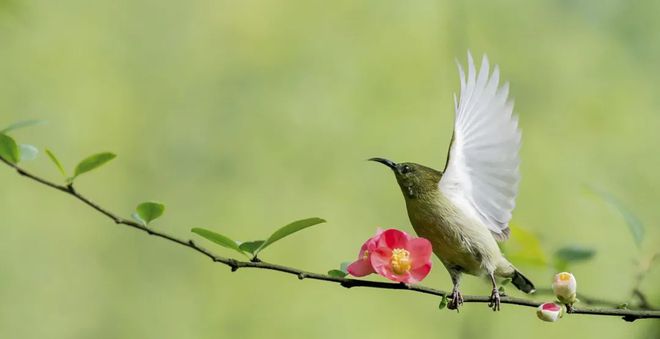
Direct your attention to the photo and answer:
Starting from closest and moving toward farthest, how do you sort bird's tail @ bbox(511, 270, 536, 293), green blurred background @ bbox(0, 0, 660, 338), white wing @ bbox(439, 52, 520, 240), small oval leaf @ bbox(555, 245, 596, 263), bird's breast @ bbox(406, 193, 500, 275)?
white wing @ bbox(439, 52, 520, 240) < bird's breast @ bbox(406, 193, 500, 275) < small oval leaf @ bbox(555, 245, 596, 263) < bird's tail @ bbox(511, 270, 536, 293) < green blurred background @ bbox(0, 0, 660, 338)

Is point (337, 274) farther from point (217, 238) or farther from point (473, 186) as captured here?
point (473, 186)

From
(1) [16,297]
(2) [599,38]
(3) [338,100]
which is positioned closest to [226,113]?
(3) [338,100]

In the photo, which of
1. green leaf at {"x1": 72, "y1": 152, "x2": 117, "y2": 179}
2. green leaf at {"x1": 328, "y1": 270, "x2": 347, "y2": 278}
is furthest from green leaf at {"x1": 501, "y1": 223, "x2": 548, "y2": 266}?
green leaf at {"x1": 72, "y1": 152, "x2": 117, "y2": 179}

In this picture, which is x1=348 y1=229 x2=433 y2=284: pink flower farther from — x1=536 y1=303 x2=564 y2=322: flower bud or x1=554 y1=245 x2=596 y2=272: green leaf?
x1=554 y1=245 x2=596 y2=272: green leaf

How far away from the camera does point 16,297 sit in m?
6.27

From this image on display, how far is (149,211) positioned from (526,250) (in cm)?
100

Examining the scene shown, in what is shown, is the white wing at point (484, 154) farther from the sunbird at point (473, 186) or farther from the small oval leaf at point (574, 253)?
the small oval leaf at point (574, 253)

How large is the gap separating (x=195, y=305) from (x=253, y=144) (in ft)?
4.38

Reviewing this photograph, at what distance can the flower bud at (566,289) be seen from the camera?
1.38m

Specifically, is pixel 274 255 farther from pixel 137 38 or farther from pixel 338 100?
pixel 137 38

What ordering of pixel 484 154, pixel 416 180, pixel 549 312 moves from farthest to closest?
pixel 416 180 < pixel 484 154 < pixel 549 312

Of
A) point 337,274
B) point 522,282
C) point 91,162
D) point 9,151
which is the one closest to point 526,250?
point 522,282

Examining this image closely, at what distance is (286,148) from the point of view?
6.66 meters

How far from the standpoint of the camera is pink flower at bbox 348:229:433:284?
4.65 feet
